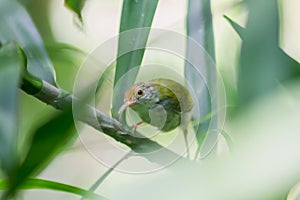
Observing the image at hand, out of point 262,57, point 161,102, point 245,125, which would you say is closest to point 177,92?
point 161,102

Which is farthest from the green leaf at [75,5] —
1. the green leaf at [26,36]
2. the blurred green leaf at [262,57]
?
the blurred green leaf at [262,57]

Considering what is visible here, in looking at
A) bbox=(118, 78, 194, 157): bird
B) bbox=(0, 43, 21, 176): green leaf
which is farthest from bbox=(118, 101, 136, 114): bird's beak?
bbox=(0, 43, 21, 176): green leaf

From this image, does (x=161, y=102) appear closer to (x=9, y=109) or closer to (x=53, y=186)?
(x=53, y=186)

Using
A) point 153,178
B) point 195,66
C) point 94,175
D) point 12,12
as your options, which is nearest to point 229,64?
point 195,66

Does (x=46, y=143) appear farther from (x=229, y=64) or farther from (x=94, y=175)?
(x=94, y=175)

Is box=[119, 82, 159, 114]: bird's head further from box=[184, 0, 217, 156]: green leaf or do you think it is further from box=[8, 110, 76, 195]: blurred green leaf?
box=[8, 110, 76, 195]: blurred green leaf

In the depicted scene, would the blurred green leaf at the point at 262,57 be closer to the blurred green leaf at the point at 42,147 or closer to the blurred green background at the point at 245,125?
the blurred green background at the point at 245,125
